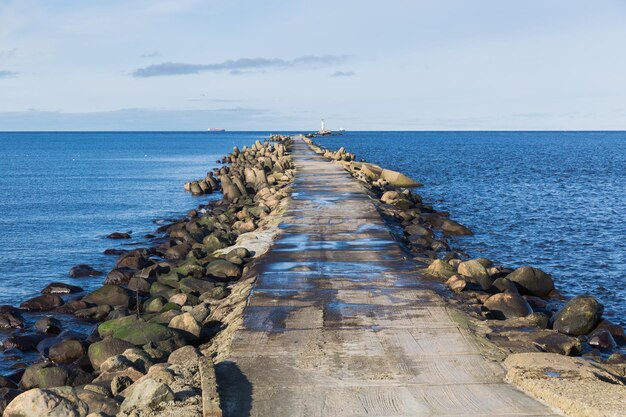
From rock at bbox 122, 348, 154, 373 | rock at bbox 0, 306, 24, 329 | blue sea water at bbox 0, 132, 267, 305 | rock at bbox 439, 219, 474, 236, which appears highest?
rock at bbox 122, 348, 154, 373

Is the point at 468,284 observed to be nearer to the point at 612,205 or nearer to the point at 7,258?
the point at 7,258

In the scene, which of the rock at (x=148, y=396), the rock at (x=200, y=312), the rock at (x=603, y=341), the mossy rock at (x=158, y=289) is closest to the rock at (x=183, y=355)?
the rock at (x=148, y=396)

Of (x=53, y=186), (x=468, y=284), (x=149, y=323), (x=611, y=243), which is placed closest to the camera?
(x=149, y=323)

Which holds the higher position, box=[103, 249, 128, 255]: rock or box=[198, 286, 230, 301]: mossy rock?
box=[198, 286, 230, 301]: mossy rock

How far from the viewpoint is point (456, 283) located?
13.5 m

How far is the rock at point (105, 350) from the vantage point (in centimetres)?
1077

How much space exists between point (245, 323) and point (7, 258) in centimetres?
1450

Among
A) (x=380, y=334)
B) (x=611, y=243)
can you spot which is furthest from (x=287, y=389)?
(x=611, y=243)

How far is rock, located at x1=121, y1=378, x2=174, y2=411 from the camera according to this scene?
7.54m

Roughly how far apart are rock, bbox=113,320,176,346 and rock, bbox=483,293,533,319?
5.65 metres

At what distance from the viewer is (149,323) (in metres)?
11.3

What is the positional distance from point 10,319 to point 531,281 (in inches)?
440

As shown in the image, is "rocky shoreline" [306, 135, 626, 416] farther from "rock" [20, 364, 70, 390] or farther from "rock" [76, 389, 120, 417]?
"rock" [20, 364, 70, 390]

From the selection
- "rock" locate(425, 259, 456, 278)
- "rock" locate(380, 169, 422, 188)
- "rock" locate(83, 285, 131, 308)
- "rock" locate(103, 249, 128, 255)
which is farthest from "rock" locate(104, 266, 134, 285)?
"rock" locate(380, 169, 422, 188)
